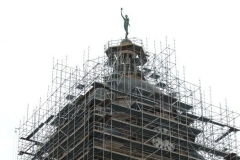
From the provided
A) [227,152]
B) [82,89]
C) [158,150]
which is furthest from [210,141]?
[82,89]

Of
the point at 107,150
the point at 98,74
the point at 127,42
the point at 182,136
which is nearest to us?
the point at 107,150

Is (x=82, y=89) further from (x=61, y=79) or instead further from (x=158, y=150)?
(x=158, y=150)

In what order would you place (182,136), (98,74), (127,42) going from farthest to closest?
(127,42) < (98,74) < (182,136)

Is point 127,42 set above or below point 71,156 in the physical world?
above

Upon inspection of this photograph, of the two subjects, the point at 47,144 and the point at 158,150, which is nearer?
the point at 158,150

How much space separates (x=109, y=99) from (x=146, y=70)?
38.0 feet

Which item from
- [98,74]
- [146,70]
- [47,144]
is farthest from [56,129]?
[146,70]

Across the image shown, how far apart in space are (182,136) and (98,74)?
30.9 ft

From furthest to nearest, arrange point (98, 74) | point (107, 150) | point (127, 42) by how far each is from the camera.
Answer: point (127, 42) → point (98, 74) → point (107, 150)

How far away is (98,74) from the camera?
229 ft

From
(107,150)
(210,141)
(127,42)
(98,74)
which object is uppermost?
(127,42)

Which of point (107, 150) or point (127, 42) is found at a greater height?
point (127, 42)

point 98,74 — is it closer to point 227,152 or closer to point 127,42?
point 127,42

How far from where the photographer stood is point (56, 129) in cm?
6694
